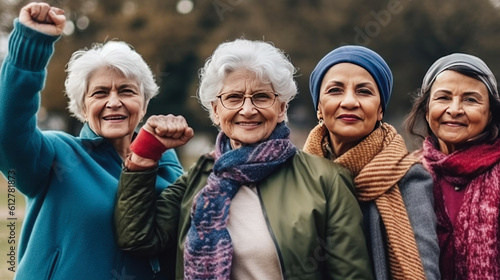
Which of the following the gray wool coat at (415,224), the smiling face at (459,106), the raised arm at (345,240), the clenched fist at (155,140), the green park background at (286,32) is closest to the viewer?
the raised arm at (345,240)

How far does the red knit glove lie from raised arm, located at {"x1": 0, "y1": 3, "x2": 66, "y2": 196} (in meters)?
0.49

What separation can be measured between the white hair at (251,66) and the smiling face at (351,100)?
0.65 ft

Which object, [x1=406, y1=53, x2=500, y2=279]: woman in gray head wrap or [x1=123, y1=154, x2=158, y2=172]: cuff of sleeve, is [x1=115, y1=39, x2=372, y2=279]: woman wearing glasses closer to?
[x1=123, y1=154, x2=158, y2=172]: cuff of sleeve

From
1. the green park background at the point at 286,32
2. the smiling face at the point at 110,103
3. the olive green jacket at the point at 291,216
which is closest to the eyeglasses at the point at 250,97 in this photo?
the olive green jacket at the point at 291,216

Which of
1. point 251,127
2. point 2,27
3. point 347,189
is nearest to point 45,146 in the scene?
point 251,127

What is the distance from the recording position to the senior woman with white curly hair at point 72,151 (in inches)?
120

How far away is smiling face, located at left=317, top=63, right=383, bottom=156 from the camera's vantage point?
3.30 metres

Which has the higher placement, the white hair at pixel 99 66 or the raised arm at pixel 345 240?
the white hair at pixel 99 66

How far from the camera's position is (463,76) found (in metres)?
3.46

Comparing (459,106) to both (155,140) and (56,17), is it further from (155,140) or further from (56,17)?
(56,17)

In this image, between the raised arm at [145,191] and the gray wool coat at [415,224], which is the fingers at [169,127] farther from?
the gray wool coat at [415,224]

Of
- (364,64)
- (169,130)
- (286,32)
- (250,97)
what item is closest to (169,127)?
(169,130)

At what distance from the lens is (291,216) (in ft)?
10.1

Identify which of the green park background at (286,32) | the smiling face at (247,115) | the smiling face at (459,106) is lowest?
the smiling face at (247,115)
